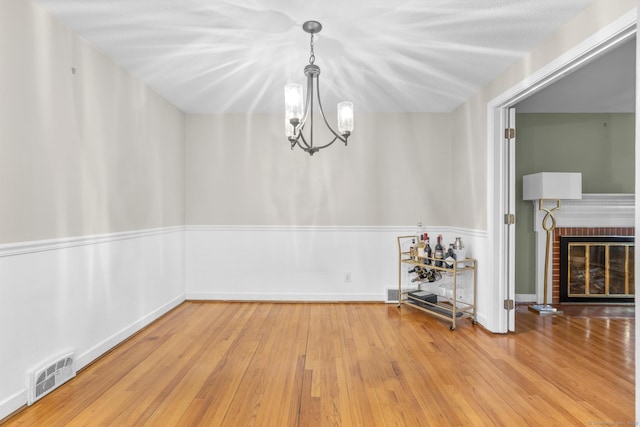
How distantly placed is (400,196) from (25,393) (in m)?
3.70

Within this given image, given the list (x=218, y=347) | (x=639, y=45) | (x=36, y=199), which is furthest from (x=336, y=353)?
(x=639, y=45)

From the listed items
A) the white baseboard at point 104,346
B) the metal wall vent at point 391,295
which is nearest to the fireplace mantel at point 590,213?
the metal wall vent at point 391,295

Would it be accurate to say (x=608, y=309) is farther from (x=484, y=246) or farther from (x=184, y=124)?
(x=184, y=124)

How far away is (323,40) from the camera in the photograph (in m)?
2.47

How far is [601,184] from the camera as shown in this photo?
4.25 meters

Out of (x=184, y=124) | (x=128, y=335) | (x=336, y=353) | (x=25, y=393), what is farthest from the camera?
(x=184, y=124)

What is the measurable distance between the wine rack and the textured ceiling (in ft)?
5.78

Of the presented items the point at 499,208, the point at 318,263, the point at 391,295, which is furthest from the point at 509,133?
the point at 318,263

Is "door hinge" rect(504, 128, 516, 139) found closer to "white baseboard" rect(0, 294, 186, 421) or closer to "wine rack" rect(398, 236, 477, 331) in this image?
"wine rack" rect(398, 236, 477, 331)

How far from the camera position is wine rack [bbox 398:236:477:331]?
3404 mm

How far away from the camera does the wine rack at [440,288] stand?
11.2 feet

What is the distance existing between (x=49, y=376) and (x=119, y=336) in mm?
772

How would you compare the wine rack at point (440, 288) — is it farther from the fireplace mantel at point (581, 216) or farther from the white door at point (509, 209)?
the fireplace mantel at point (581, 216)

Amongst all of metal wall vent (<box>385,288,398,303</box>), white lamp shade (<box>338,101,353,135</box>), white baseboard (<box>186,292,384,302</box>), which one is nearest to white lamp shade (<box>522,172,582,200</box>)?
metal wall vent (<box>385,288,398,303</box>)
